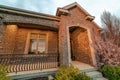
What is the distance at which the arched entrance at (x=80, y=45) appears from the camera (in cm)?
854

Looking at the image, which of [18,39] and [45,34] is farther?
[45,34]

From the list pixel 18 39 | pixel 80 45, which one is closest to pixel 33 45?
pixel 18 39

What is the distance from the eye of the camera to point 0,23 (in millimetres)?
6180

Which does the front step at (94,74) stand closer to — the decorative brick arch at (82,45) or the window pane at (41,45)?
the decorative brick arch at (82,45)

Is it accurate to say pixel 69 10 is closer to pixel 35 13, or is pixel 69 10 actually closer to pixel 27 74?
pixel 35 13

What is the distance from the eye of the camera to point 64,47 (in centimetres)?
701

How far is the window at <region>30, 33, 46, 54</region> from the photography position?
27.3 ft

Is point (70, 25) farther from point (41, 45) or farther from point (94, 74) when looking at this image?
point (94, 74)

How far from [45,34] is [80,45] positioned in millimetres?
3942

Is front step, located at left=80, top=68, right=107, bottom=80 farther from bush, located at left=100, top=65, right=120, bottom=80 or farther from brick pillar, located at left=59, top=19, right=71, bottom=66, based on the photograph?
brick pillar, located at left=59, top=19, right=71, bottom=66

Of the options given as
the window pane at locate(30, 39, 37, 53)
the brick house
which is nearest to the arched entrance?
the brick house

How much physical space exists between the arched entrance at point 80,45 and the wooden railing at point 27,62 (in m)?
3.21

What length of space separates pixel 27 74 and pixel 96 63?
5579 millimetres

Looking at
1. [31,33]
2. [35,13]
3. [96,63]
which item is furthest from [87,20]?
[31,33]
